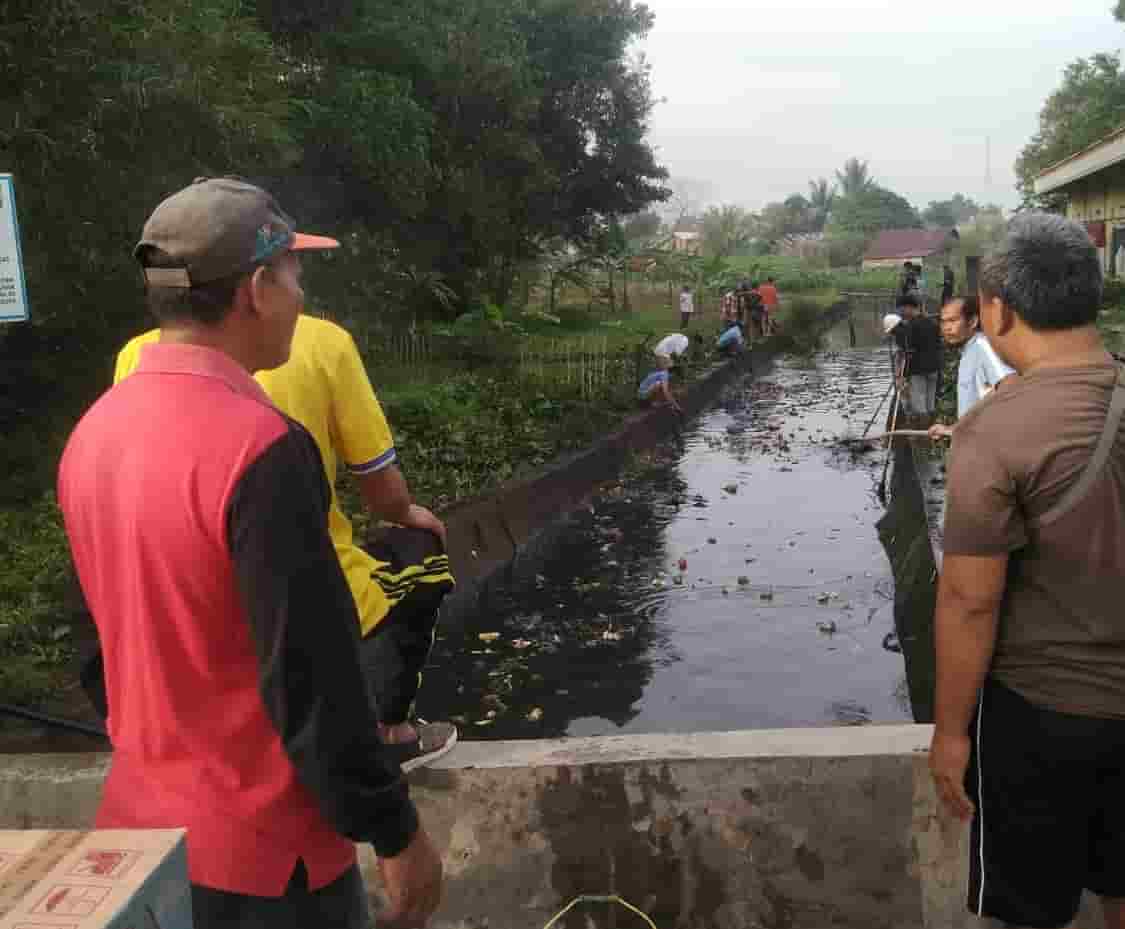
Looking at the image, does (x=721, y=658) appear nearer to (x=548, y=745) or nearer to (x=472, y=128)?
(x=548, y=745)

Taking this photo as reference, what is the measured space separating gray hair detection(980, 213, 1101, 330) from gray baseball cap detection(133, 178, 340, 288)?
1.49 meters

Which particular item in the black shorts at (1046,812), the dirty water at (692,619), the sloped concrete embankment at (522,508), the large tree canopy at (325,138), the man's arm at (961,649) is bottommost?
the dirty water at (692,619)

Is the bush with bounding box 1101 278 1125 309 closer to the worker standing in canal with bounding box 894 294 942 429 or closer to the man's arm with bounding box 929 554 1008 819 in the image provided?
the worker standing in canal with bounding box 894 294 942 429

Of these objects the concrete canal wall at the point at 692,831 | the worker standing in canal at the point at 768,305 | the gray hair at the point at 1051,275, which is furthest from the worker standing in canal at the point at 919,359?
the worker standing in canal at the point at 768,305

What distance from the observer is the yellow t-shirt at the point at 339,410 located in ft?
8.19

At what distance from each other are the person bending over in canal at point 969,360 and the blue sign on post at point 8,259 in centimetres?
385

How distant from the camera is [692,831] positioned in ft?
10.7

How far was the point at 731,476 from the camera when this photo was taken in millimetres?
14328

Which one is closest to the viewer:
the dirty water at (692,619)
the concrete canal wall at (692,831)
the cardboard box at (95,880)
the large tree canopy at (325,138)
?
the cardboard box at (95,880)

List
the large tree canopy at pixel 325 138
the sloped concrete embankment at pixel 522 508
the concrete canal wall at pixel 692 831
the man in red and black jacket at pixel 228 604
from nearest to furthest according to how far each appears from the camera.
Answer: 1. the man in red and black jacket at pixel 228 604
2. the concrete canal wall at pixel 692 831
3. the large tree canopy at pixel 325 138
4. the sloped concrete embankment at pixel 522 508

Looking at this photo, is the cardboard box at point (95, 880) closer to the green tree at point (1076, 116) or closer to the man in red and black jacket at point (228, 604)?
the man in red and black jacket at point (228, 604)

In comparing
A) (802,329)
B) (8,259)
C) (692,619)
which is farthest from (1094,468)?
(802,329)

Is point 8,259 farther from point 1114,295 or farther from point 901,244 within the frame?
point 901,244

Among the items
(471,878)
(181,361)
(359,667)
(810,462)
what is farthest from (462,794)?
(810,462)
